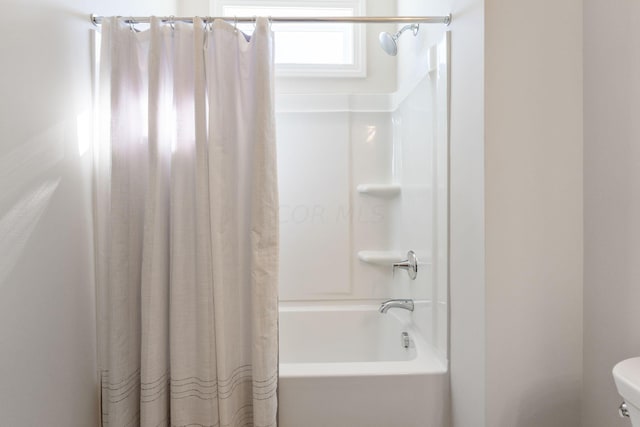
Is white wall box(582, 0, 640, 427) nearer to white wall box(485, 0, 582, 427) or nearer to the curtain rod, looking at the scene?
white wall box(485, 0, 582, 427)

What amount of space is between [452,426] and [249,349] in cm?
83

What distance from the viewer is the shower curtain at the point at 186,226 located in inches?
52.4

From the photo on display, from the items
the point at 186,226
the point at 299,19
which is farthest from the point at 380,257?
the point at 299,19

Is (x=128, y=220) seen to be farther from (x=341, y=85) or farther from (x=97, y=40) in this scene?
(x=341, y=85)

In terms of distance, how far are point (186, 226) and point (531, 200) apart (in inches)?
45.4

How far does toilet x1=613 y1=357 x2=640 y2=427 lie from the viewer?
80 cm

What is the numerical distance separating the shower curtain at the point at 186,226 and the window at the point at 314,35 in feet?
3.79

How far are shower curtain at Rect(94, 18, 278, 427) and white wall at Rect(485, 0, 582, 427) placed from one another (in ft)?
2.43

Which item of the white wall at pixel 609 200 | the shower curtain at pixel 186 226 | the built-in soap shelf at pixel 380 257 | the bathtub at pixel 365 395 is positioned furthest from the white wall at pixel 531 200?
the built-in soap shelf at pixel 380 257

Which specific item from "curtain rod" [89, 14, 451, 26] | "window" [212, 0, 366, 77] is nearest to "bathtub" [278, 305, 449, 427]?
"curtain rod" [89, 14, 451, 26]

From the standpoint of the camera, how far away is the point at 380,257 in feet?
7.40

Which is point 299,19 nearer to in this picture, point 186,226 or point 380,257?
point 186,226

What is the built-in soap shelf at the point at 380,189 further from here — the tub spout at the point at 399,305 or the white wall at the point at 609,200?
the white wall at the point at 609,200

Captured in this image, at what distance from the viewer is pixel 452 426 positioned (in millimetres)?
1448
